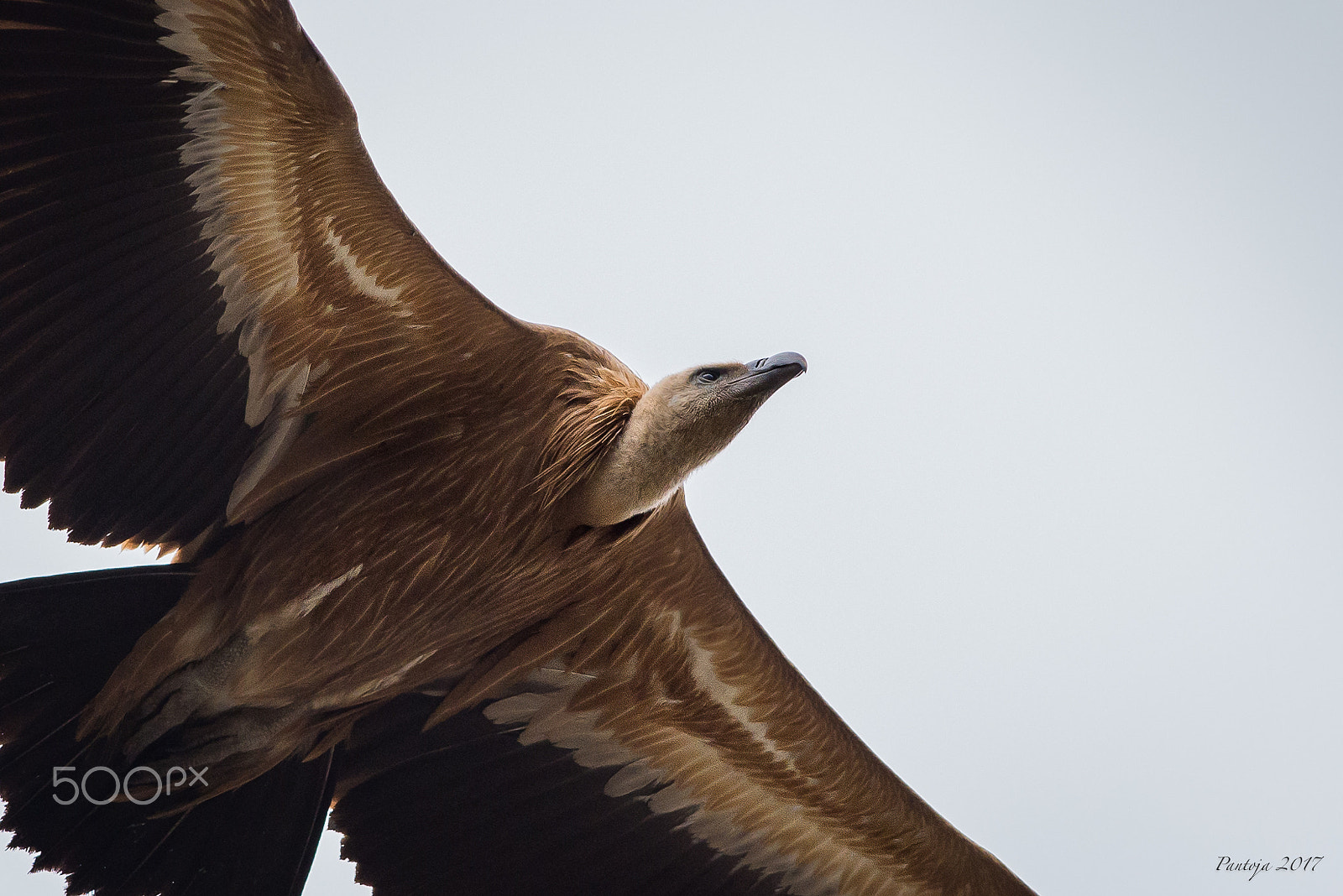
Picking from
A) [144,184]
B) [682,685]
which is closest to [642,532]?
[682,685]

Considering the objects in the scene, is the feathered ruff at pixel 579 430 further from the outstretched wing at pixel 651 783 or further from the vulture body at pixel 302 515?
the outstretched wing at pixel 651 783

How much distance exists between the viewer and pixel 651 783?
500 centimetres

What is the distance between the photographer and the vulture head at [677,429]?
4.04 metres

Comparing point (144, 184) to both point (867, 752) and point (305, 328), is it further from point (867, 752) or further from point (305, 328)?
point (867, 752)

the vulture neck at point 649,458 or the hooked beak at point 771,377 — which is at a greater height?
the hooked beak at point 771,377

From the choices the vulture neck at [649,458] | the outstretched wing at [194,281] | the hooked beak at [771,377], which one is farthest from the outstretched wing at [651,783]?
the outstretched wing at [194,281]

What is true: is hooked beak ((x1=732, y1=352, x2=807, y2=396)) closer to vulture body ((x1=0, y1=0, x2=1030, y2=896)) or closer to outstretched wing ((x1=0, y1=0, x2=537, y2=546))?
vulture body ((x1=0, y1=0, x2=1030, y2=896))

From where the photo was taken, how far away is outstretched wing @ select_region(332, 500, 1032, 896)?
4680 mm

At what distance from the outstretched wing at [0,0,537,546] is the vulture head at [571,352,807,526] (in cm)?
42

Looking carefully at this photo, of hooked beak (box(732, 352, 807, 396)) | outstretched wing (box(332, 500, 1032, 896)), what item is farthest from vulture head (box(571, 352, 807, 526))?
outstretched wing (box(332, 500, 1032, 896))

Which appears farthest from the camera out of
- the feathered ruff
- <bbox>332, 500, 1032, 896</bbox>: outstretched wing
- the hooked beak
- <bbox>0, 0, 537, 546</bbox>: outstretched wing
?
<bbox>332, 500, 1032, 896</bbox>: outstretched wing

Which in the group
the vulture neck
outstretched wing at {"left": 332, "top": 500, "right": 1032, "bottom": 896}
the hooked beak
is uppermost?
the hooked beak

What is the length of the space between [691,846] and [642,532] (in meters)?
1.29

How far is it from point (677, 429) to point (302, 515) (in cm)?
116
